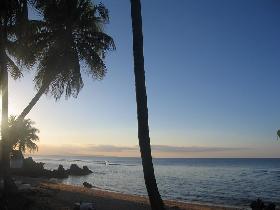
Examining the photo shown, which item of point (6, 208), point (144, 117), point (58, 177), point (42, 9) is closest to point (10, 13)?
point (42, 9)

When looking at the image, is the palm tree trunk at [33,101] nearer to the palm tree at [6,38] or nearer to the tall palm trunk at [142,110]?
the palm tree at [6,38]

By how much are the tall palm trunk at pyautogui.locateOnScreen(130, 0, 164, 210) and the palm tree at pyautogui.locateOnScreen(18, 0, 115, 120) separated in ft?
40.7

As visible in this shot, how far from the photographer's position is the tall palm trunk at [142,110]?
10.8m

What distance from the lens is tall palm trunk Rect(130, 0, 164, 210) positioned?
35.4ft

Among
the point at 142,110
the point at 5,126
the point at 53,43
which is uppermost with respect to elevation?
the point at 53,43

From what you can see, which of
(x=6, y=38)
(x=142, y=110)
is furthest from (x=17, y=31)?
(x=142, y=110)

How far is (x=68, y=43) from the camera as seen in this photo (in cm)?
2397

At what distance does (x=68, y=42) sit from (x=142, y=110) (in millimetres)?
13869

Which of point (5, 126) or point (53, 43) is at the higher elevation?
point (53, 43)

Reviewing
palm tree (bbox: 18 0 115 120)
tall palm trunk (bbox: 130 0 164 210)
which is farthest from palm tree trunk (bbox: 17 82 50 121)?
tall palm trunk (bbox: 130 0 164 210)

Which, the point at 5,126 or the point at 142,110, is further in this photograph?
the point at 5,126

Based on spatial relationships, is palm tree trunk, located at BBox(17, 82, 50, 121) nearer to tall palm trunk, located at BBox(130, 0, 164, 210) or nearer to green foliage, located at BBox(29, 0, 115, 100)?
green foliage, located at BBox(29, 0, 115, 100)

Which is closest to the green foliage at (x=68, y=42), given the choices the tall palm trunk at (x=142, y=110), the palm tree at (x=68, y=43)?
the palm tree at (x=68, y=43)

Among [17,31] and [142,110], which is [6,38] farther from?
[142,110]
